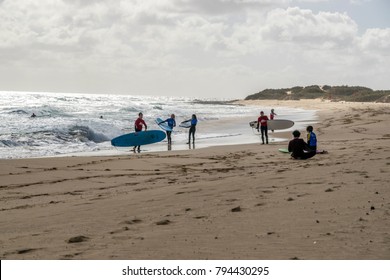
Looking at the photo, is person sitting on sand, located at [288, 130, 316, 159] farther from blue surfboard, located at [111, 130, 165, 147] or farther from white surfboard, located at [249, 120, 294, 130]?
white surfboard, located at [249, 120, 294, 130]

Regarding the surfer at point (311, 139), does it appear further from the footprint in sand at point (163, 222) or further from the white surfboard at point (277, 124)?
the white surfboard at point (277, 124)

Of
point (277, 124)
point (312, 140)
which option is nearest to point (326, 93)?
point (277, 124)

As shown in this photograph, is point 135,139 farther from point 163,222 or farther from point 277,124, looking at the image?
point 163,222

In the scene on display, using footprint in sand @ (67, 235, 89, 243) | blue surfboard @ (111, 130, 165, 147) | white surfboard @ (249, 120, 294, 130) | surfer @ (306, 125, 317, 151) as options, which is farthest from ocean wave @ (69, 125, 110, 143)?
footprint in sand @ (67, 235, 89, 243)

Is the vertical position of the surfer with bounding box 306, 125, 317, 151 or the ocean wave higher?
the surfer with bounding box 306, 125, 317, 151

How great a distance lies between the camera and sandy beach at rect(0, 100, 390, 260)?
4.87 metres

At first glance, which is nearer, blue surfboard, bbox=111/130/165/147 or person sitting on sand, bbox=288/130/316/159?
person sitting on sand, bbox=288/130/316/159

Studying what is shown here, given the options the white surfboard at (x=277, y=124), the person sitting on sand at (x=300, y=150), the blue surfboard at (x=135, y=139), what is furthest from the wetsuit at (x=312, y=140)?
the white surfboard at (x=277, y=124)

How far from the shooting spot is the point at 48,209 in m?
7.70

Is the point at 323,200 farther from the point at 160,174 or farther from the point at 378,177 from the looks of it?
the point at 160,174

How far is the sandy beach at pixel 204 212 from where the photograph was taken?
4.87 meters

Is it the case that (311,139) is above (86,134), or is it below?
above

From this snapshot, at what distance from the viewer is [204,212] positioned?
6.63 metres
